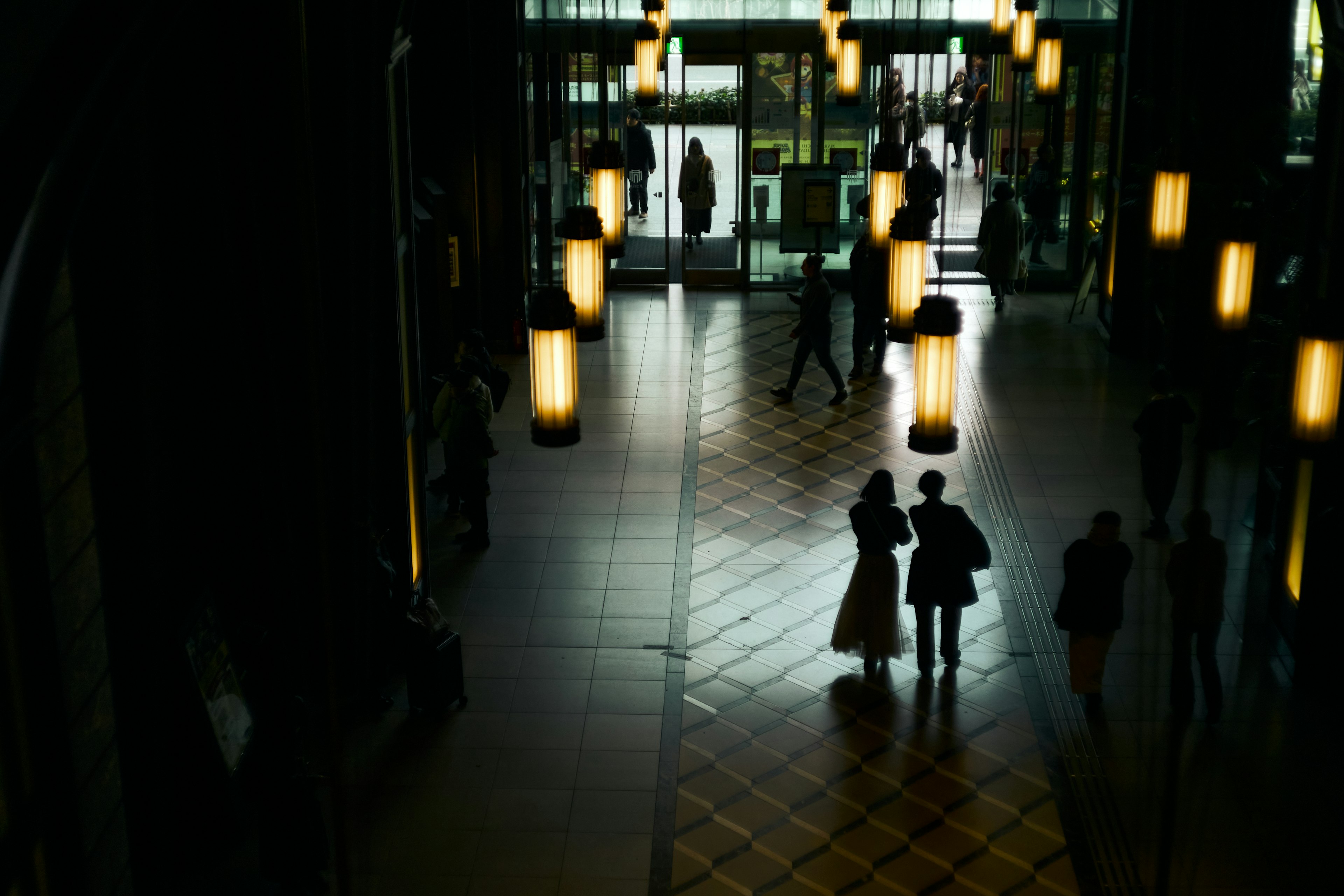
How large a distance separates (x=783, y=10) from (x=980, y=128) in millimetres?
4035

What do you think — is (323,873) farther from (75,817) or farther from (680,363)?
(680,363)

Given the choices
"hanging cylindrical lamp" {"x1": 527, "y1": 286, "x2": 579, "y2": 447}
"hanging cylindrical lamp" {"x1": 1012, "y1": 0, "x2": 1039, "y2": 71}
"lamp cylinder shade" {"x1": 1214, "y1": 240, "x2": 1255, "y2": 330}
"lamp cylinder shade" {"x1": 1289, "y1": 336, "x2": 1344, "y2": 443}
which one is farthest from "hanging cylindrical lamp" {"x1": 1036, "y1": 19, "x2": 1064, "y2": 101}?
"hanging cylindrical lamp" {"x1": 527, "y1": 286, "x2": 579, "y2": 447}

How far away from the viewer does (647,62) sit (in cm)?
1430

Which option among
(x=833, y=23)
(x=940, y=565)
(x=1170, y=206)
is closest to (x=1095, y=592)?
(x=940, y=565)

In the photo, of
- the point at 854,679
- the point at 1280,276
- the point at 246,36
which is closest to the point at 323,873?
the point at 854,679

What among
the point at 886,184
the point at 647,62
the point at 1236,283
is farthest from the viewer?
the point at 647,62

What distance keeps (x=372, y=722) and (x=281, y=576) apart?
118cm

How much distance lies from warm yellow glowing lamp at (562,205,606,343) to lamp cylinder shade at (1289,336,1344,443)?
355 cm

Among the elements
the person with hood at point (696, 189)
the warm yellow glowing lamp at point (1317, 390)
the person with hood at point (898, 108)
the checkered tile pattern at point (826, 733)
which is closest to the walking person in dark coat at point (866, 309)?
the person with hood at point (898, 108)

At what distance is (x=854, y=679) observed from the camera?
7859 mm

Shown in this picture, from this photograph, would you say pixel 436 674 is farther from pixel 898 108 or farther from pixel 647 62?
pixel 898 108

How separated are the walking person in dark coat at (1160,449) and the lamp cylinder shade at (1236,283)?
0.62 m

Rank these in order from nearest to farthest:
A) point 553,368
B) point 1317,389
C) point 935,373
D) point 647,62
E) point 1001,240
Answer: point 935,373 < point 553,368 < point 1317,389 < point 647,62 < point 1001,240

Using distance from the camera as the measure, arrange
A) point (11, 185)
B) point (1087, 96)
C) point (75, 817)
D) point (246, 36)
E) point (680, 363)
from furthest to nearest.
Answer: point (1087, 96) → point (680, 363) → point (246, 36) → point (75, 817) → point (11, 185)
